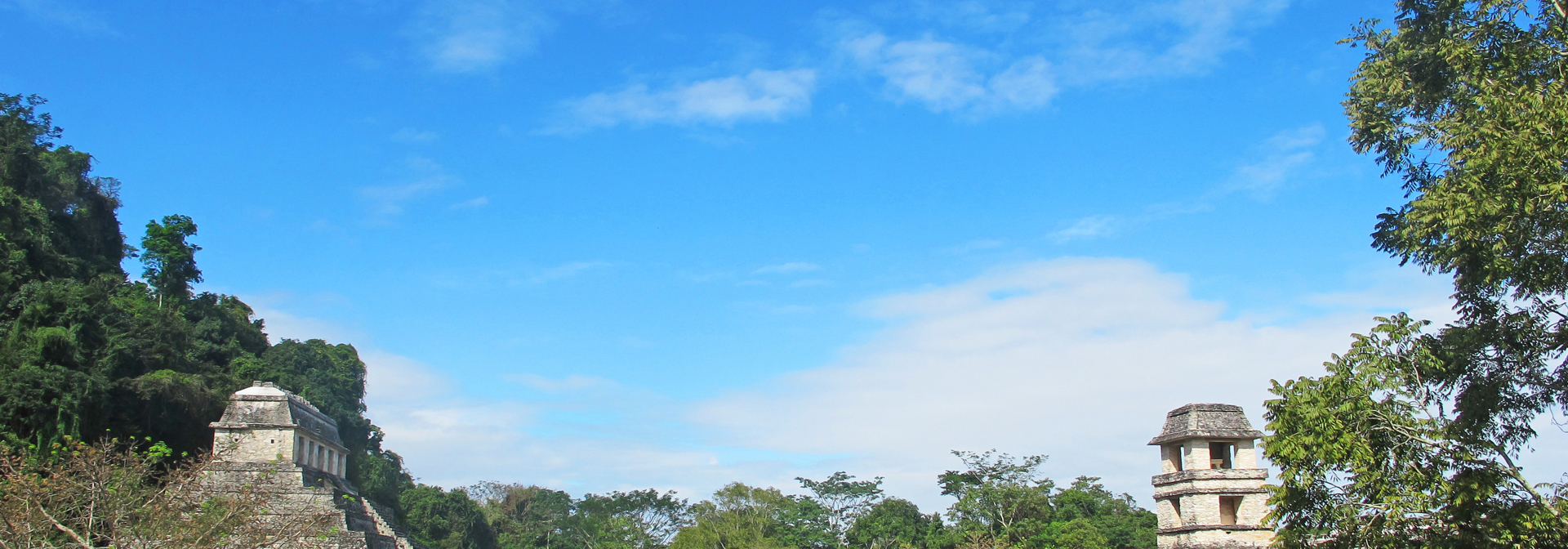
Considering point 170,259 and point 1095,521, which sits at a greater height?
point 170,259

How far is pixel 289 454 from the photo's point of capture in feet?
63.4

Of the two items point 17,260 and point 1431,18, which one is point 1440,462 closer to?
point 1431,18

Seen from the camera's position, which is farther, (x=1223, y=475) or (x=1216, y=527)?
(x=1223, y=475)

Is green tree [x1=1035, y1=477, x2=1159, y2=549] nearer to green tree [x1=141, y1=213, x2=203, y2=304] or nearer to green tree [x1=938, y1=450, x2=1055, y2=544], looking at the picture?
green tree [x1=938, y1=450, x2=1055, y2=544]

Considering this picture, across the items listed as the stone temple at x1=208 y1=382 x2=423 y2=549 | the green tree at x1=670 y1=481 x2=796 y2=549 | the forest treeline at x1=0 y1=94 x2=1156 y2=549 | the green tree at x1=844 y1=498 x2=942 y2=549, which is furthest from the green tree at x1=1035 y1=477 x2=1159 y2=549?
the stone temple at x1=208 y1=382 x2=423 y2=549

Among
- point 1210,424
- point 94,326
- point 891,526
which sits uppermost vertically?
point 94,326

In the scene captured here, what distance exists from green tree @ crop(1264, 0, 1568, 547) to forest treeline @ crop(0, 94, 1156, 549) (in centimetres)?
1488

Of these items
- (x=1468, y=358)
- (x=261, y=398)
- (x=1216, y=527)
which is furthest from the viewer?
(x=261, y=398)

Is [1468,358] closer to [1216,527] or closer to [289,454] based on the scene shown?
[1216,527]

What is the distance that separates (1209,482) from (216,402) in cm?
2189

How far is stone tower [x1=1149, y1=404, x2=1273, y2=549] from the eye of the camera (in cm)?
1684

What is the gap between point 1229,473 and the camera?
17.0 meters

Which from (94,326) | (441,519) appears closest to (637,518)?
(441,519)

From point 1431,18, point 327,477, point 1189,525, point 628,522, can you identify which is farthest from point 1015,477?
point 1431,18
